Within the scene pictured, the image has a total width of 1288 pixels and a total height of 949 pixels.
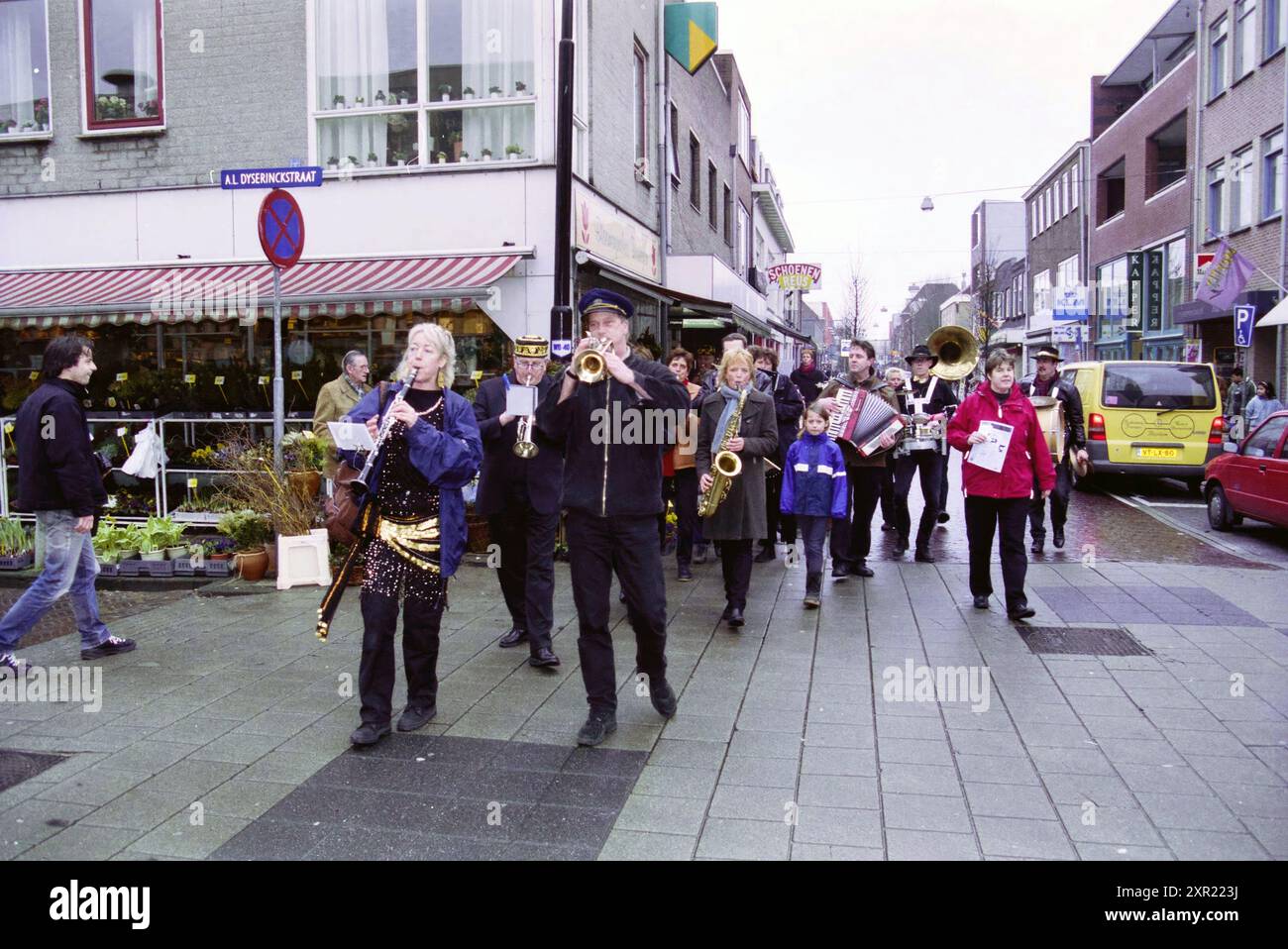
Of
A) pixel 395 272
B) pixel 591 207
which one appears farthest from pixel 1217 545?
pixel 395 272

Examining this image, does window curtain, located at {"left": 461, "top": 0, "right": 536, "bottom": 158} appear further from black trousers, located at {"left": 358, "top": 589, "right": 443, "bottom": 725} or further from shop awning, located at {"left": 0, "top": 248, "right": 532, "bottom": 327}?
black trousers, located at {"left": 358, "top": 589, "right": 443, "bottom": 725}

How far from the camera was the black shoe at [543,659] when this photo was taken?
6004 mm

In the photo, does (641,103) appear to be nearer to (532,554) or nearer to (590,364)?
(532,554)

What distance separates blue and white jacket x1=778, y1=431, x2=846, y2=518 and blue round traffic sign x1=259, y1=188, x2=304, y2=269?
4.47 m

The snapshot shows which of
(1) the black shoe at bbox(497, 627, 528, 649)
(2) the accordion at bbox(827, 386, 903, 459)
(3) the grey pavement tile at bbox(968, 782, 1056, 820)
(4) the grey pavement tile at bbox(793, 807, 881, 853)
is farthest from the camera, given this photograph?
(2) the accordion at bbox(827, 386, 903, 459)

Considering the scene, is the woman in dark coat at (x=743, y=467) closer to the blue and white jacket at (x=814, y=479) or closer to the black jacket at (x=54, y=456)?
the blue and white jacket at (x=814, y=479)

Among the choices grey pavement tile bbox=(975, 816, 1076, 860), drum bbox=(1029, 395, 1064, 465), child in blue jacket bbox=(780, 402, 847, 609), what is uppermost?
drum bbox=(1029, 395, 1064, 465)

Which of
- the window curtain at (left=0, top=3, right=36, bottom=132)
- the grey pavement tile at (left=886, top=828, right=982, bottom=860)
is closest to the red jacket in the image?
the grey pavement tile at (left=886, top=828, right=982, bottom=860)

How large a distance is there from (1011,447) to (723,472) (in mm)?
2209

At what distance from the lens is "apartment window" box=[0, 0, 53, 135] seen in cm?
1260

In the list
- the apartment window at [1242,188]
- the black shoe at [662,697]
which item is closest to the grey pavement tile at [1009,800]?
the black shoe at [662,697]

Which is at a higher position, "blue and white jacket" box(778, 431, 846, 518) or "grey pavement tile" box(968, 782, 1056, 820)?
"blue and white jacket" box(778, 431, 846, 518)

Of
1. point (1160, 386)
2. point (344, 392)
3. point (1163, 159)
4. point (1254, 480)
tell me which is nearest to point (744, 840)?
point (344, 392)
